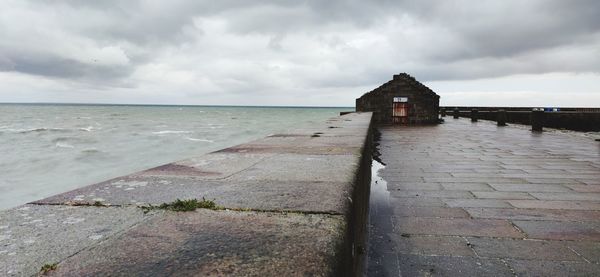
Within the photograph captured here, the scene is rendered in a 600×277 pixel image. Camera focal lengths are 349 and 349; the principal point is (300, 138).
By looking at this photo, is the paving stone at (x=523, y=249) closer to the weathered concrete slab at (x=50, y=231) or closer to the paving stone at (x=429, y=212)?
the paving stone at (x=429, y=212)

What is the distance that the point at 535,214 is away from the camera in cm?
336

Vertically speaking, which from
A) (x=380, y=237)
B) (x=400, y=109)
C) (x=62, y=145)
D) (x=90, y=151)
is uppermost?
(x=400, y=109)

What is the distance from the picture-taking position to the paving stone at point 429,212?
344cm

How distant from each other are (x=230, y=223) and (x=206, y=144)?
2908 centimetres

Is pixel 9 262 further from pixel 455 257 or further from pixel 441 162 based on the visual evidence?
pixel 441 162

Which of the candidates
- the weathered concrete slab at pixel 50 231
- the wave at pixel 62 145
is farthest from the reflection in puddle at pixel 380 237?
the wave at pixel 62 145

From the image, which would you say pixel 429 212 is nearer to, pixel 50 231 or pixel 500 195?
pixel 500 195

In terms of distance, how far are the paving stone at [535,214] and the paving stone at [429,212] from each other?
11 centimetres

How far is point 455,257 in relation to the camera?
250 centimetres

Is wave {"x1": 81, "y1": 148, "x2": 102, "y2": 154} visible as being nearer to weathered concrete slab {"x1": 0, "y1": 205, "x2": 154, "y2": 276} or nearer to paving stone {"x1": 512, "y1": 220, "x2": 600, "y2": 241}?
weathered concrete slab {"x1": 0, "y1": 205, "x2": 154, "y2": 276}

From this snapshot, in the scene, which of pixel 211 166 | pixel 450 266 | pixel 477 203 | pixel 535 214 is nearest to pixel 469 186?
pixel 477 203

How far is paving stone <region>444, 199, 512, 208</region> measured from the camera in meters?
3.69

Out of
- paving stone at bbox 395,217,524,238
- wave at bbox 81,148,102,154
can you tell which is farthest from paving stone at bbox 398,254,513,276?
wave at bbox 81,148,102,154

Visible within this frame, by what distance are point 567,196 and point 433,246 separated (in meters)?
2.48
